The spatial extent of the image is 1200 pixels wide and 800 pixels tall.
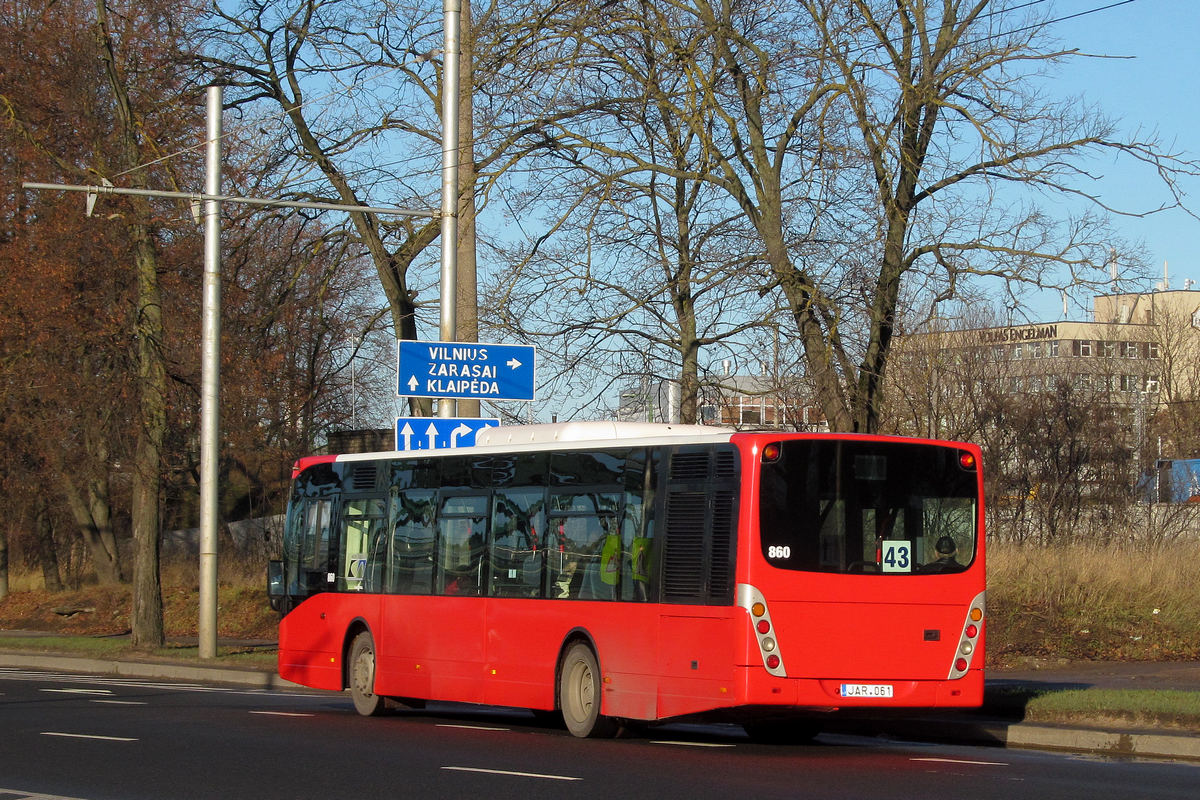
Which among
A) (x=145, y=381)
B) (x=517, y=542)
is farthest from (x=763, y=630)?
(x=145, y=381)

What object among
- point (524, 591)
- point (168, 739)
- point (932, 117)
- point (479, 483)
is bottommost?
point (168, 739)

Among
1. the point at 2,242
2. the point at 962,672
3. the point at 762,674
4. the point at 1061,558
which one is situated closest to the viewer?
the point at 762,674

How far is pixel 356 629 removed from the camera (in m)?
18.3

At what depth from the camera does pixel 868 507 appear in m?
13.1

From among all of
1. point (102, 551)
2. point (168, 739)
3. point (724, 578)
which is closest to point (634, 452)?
point (724, 578)

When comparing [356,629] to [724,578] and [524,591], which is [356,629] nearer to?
[524,591]

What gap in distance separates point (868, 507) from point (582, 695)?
342 cm

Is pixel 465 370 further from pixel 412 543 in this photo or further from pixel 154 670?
pixel 154 670

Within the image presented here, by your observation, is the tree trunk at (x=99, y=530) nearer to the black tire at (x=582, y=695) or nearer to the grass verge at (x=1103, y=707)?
the black tire at (x=582, y=695)

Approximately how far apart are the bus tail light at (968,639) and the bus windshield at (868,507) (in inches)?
14.8

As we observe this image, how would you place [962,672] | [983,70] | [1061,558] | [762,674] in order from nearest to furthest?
[762,674], [962,672], [983,70], [1061,558]

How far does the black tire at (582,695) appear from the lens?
14.2m

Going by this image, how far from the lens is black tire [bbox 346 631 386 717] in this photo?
17.8 metres

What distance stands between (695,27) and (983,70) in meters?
4.02
